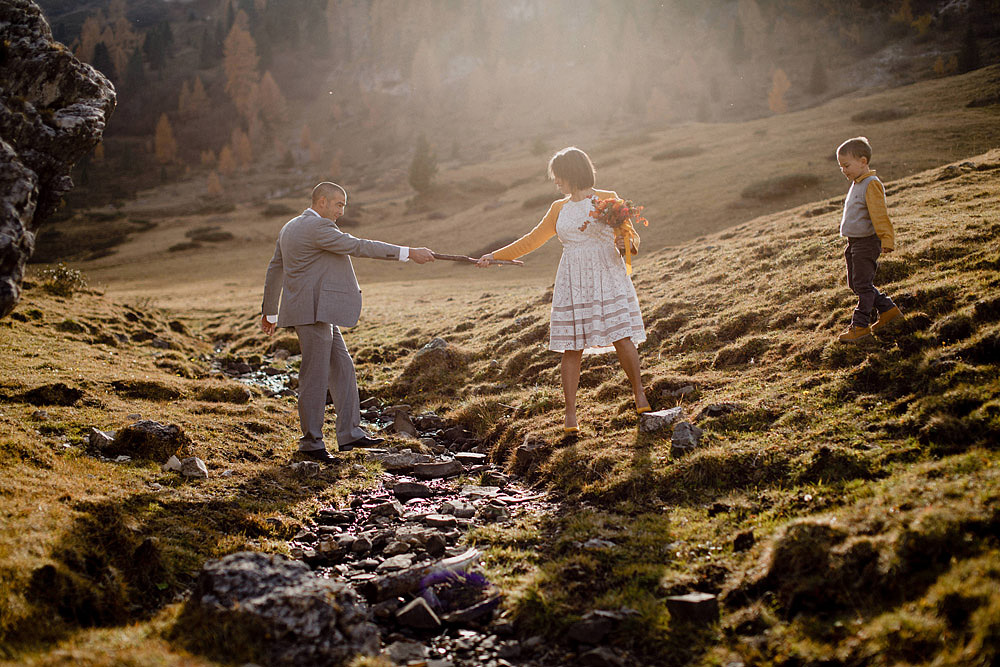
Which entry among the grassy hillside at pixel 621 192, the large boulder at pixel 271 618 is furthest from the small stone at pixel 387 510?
the grassy hillside at pixel 621 192

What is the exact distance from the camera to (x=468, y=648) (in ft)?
13.0

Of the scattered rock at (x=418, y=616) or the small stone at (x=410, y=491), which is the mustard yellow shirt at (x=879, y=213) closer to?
the small stone at (x=410, y=491)

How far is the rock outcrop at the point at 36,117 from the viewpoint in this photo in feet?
19.1

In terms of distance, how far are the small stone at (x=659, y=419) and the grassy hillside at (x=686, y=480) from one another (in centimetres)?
23

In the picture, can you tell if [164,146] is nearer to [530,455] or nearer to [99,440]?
[99,440]

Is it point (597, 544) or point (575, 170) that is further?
point (575, 170)

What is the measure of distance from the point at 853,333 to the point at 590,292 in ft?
11.0

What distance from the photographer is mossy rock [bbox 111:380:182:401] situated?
30.4 ft

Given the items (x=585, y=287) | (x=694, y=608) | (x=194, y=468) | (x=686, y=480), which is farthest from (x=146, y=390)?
(x=694, y=608)

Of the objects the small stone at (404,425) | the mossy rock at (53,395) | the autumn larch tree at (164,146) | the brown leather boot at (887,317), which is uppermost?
the autumn larch tree at (164,146)

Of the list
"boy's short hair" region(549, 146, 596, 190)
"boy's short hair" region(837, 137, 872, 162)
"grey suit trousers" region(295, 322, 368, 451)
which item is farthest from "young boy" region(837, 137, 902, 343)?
"grey suit trousers" region(295, 322, 368, 451)

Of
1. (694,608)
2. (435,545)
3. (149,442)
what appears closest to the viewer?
(694,608)

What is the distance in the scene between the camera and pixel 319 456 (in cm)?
766

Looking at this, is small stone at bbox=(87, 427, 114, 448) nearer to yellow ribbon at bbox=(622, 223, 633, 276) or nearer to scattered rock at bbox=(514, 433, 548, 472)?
scattered rock at bbox=(514, 433, 548, 472)
